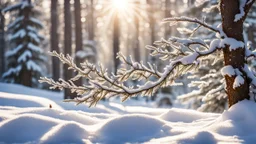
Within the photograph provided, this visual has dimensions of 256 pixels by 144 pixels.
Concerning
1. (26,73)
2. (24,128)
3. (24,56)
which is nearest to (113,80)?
(24,128)

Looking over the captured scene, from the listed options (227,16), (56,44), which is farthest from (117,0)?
(227,16)

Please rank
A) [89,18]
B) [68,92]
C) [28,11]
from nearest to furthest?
[68,92]
[28,11]
[89,18]

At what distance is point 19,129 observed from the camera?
13.1 feet

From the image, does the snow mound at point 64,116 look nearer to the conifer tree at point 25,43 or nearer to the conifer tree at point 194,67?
the conifer tree at point 194,67

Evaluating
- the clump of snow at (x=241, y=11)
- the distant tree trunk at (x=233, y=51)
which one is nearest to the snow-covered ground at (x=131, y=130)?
the distant tree trunk at (x=233, y=51)

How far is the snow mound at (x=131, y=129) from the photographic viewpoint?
13.0ft

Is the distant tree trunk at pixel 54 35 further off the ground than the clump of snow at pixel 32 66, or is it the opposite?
the distant tree trunk at pixel 54 35

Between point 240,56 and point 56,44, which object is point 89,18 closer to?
point 56,44

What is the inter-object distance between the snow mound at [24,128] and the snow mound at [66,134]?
0.48 ft

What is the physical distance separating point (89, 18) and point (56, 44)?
1331 cm

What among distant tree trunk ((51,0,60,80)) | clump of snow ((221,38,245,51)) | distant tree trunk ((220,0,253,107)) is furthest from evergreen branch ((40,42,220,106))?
distant tree trunk ((51,0,60,80))

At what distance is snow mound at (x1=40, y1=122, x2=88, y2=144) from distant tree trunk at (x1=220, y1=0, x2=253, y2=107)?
7.93 ft

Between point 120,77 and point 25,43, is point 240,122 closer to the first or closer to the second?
point 120,77

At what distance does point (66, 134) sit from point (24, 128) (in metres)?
0.60
